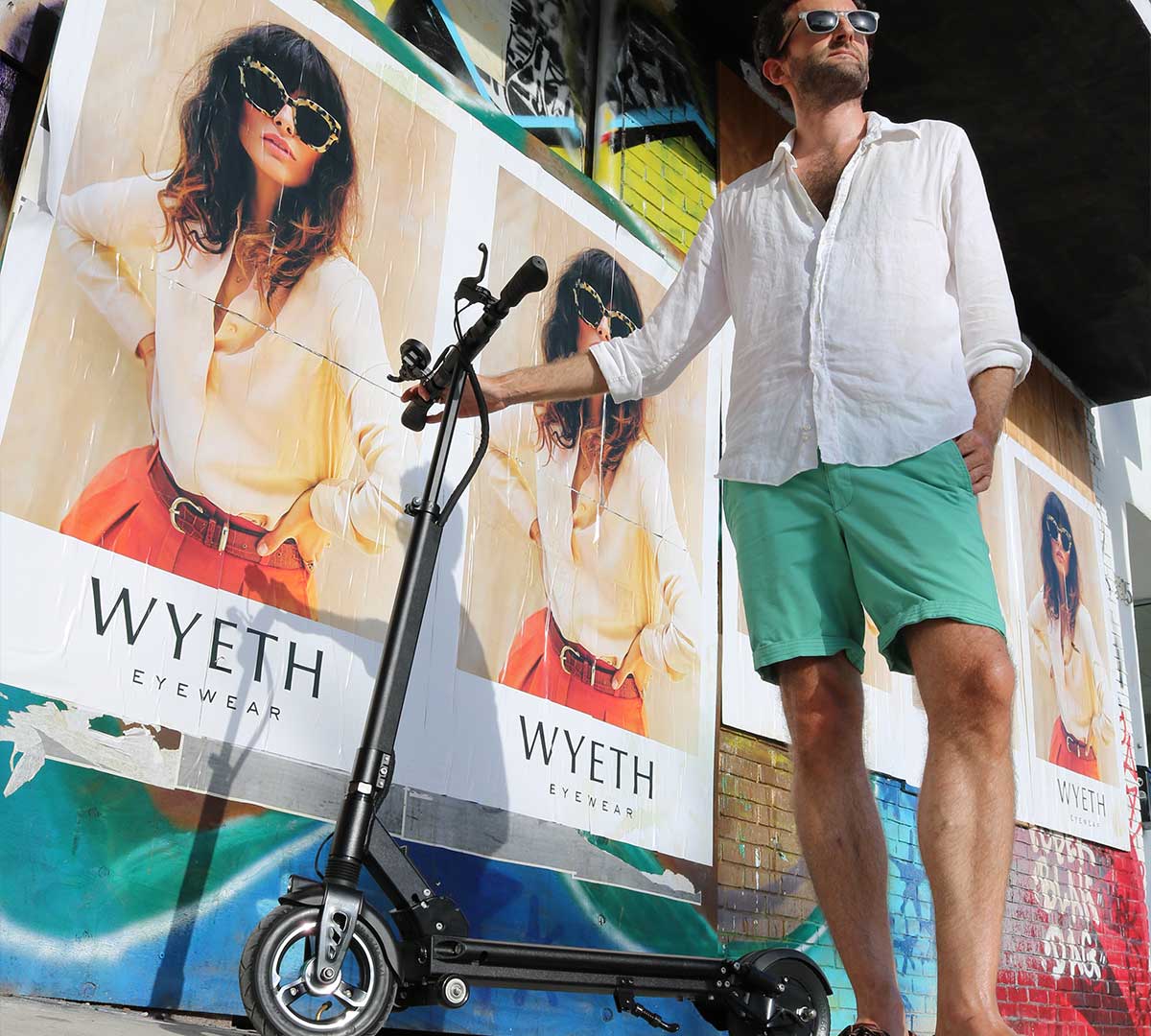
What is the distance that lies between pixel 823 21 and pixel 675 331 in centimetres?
59

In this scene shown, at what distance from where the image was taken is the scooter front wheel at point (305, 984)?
1.40 m

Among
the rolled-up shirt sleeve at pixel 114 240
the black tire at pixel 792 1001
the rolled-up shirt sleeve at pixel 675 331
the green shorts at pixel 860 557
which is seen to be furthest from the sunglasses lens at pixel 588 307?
the black tire at pixel 792 1001

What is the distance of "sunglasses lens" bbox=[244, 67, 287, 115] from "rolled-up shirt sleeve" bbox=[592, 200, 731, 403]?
1029 mm

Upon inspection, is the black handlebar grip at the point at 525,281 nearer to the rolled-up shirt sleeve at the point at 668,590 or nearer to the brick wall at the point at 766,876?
the rolled-up shirt sleeve at the point at 668,590

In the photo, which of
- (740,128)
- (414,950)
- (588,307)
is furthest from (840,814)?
(740,128)

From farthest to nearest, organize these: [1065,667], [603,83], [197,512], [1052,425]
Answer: [1052,425]
[1065,667]
[603,83]
[197,512]

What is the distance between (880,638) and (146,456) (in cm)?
136

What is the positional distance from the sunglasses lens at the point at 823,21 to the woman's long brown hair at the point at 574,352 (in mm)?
1212

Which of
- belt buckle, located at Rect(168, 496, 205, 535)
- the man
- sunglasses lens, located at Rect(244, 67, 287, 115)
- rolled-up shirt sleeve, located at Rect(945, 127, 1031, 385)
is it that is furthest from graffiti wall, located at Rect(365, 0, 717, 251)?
rolled-up shirt sleeve, located at Rect(945, 127, 1031, 385)

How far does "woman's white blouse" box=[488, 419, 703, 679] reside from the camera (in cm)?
308

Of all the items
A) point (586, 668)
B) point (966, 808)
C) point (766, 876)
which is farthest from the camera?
point (766, 876)

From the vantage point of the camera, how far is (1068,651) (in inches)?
233

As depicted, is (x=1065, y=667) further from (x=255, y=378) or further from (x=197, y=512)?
(x=197, y=512)

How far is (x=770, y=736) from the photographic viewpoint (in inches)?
147
